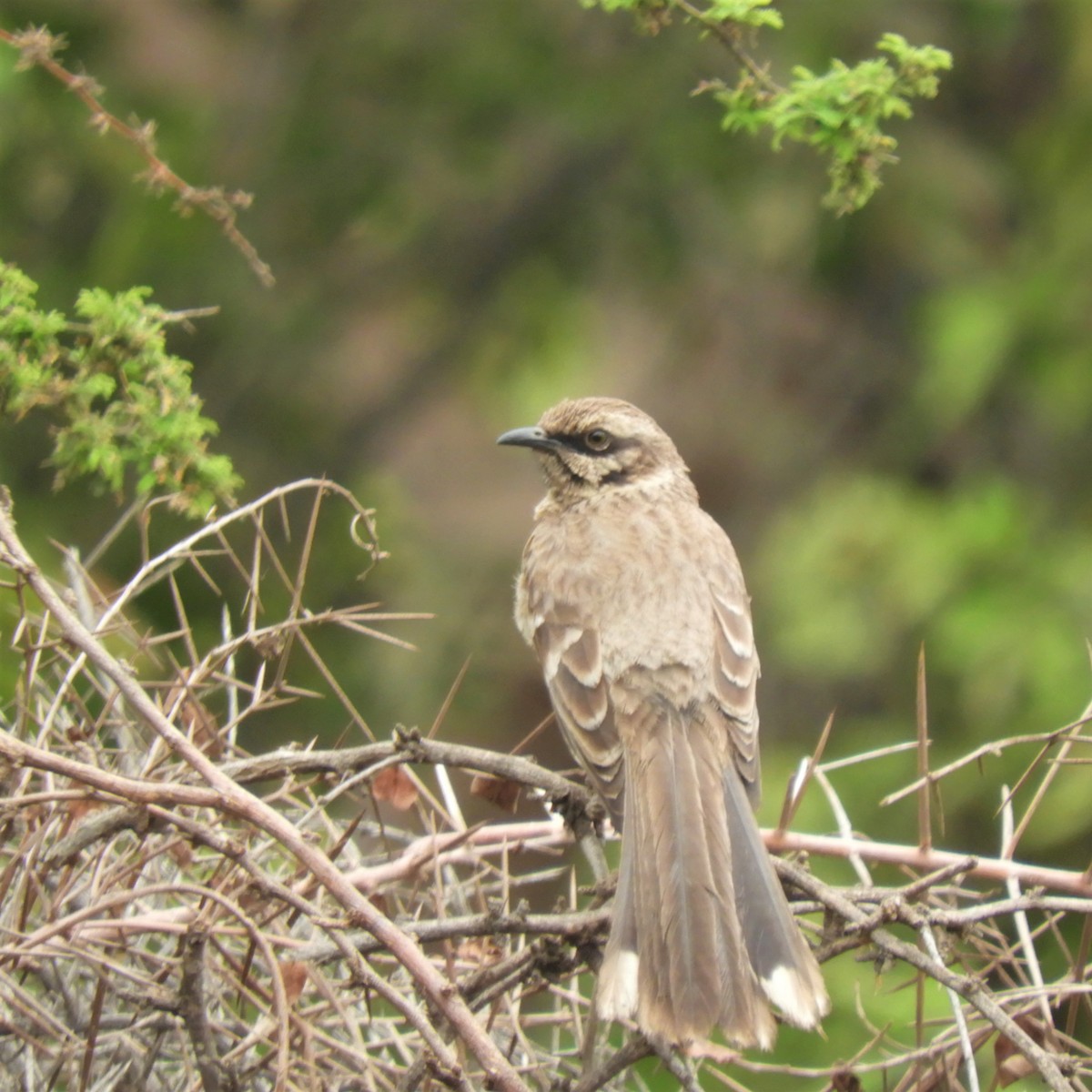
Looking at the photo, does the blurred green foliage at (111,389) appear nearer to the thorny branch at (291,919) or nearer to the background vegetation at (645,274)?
the thorny branch at (291,919)

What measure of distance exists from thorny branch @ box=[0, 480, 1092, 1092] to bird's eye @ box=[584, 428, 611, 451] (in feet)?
8.00

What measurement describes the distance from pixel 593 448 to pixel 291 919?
3124 millimetres

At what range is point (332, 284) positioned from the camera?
8711 millimetres

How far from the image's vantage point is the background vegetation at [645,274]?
7.66 metres

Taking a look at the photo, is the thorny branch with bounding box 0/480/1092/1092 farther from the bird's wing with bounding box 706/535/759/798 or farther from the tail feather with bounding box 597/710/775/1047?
the bird's wing with bounding box 706/535/759/798

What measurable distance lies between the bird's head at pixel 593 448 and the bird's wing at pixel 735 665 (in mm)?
663

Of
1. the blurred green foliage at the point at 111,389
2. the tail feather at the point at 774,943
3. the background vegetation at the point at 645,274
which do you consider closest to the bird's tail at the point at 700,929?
the tail feather at the point at 774,943

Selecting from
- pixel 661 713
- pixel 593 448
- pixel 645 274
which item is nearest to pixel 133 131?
pixel 661 713

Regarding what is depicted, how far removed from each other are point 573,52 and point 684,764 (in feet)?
16.2

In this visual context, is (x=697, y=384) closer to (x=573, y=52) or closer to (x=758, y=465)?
(x=758, y=465)

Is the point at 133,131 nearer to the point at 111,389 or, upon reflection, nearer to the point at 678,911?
the point at 111,389

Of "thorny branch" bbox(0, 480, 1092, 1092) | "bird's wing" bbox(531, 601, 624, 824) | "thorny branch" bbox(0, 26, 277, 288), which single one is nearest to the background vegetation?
"bird's wing" bbox(531, 601, 624, 824)

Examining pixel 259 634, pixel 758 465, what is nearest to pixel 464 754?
pixel 259 634

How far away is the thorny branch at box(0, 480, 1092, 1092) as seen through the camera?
2754 millimetres
